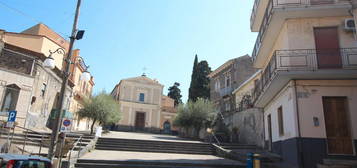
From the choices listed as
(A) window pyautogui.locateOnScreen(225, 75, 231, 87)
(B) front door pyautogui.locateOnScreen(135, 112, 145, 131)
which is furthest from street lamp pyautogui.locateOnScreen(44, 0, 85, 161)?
(B) front door pyautogui.locateOnScreen(135, 112, 145, 131)

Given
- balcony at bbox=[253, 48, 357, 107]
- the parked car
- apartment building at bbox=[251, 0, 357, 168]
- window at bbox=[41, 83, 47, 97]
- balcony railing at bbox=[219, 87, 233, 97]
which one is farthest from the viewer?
balcony railing at bbox=[219, 87, 233, 97]

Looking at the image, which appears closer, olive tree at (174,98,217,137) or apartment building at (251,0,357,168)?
apartment building at (251,0,357,168)

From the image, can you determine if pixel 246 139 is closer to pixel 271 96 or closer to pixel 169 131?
pixel 271 96

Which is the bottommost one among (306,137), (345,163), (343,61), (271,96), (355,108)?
(345,163)

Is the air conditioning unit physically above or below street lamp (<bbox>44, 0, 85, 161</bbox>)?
above

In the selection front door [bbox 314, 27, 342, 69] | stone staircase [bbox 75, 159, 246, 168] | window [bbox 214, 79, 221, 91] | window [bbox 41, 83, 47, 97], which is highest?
window [bbox 214, 79, 221, 91]

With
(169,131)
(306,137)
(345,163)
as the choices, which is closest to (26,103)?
(306,137)

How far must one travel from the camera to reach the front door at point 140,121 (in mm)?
40803

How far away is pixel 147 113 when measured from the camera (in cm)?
4169

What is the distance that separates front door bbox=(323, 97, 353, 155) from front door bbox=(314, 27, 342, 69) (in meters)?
1.52

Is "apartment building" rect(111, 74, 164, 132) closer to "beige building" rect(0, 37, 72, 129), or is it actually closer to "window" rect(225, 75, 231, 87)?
"window" rect(225, 75, 231, 87)

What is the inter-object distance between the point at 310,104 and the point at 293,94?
769 mm

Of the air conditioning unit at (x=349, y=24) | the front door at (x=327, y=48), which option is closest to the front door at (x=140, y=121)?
the front door at (x=327, y=48)

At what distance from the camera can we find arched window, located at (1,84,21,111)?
1725cm
